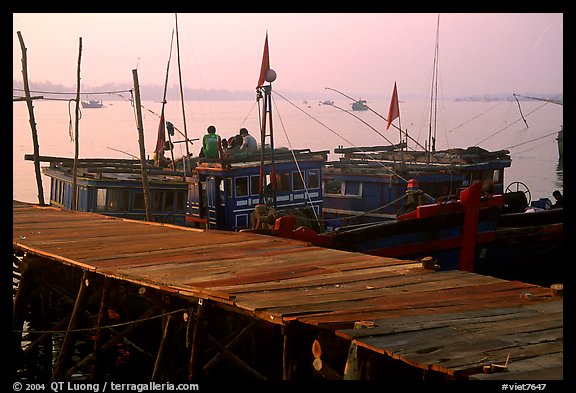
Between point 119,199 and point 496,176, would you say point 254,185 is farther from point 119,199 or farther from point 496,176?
point 496,176

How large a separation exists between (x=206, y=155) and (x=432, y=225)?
705cm

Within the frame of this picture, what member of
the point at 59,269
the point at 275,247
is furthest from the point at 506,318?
the point at 59,269

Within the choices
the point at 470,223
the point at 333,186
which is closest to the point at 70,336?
the point at 470,223

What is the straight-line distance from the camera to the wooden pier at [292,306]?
8516mm

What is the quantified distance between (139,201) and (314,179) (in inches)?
196

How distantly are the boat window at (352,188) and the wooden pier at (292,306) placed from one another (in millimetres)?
8827

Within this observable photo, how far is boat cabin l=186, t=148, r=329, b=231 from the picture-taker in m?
22.2

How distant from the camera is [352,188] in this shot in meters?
26.4

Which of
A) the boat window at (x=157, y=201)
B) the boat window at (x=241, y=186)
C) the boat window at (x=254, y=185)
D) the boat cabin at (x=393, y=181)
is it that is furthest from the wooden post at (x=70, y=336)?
the boat cabin at (x=393, y=181)

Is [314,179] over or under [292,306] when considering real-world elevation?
over

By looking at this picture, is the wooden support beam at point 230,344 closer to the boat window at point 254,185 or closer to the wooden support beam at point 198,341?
the wooden support beam at point 198,341

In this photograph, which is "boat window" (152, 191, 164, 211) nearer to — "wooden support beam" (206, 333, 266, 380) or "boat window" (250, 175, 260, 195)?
"boat window" (250, 175, 260, 195)

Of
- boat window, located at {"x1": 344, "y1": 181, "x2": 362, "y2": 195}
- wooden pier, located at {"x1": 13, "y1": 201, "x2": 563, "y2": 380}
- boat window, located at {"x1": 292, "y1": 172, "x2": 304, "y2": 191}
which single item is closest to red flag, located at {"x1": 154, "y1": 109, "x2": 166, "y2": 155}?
boat window, located at {"x1": 344, "y1": 181, "x2": 362, "y2": 195}

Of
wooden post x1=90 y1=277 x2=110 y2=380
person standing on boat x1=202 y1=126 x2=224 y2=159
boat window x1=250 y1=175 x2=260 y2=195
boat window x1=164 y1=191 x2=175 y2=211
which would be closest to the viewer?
wooden post x1=90 y1=277 x2=110 y2=380
